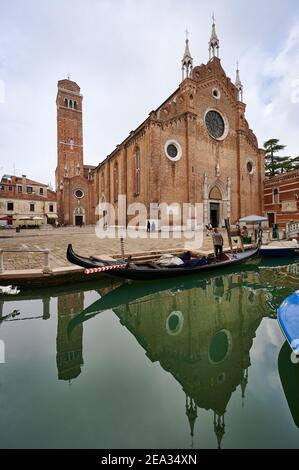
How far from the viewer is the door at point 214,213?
2319 cm

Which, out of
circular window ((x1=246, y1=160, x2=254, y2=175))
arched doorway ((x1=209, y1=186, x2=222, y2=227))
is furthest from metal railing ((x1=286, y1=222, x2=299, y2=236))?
circular window ((x1=246, y1=160, x2=254, y2=175))

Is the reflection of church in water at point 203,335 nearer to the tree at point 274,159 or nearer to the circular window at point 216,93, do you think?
the circular window at point 216,93

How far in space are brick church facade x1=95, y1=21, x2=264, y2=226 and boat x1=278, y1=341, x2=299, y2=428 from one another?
16391mm

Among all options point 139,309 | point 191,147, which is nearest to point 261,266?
point 139,309

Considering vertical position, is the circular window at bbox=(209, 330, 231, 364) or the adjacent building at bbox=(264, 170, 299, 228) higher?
the adjacent building at bbox=(264, 170, 299, 228)

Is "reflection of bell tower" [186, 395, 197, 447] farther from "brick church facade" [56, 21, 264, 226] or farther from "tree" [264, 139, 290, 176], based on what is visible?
"tree" [264, 139, 290, 176]

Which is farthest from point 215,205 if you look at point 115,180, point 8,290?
point 8,290

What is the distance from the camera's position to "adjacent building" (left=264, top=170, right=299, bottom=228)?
77.0 feet

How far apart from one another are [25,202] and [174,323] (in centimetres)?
3653

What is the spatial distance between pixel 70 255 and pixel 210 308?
12.8 ft

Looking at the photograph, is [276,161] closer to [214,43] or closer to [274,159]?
[274,159]

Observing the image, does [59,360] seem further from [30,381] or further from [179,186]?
[179,186]

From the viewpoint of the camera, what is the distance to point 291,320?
10.5 ft

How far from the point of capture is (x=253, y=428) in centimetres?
223
